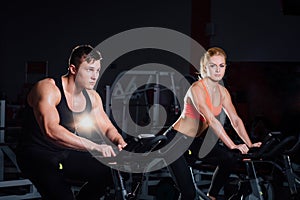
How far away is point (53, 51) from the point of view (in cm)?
875

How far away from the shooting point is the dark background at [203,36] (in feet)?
20.7

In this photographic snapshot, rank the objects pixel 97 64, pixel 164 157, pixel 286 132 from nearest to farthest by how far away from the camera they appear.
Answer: pixel 97 64
pixel 164 157
pixel 286 132

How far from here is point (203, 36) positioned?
7.50 meters

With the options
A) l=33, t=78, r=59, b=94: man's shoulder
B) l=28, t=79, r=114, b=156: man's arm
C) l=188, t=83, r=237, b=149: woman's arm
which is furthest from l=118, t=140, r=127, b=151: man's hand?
l=188, t=83, r=237, b=149: woman's arm

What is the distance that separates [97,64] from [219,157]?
980 millimetres

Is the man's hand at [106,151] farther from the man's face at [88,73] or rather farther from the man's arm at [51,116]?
the man's face at [88,73]

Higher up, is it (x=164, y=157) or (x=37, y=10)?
(x=37, y=10)

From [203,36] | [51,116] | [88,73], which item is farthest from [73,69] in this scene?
[203,36]

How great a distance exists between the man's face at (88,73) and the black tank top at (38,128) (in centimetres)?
10

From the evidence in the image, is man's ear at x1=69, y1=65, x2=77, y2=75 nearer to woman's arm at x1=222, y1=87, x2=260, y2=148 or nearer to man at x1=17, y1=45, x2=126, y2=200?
man at x1=17, y1=45, x2=126, y2=200

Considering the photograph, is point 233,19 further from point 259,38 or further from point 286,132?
point 286,132

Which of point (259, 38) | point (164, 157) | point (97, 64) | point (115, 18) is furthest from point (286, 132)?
point (115, 18)

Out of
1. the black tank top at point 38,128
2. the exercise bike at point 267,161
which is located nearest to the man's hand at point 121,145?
the black tank top at point 38,128

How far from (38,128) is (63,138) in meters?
0.22
